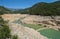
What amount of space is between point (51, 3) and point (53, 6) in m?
3.72

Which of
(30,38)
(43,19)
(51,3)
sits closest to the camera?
(30,38)

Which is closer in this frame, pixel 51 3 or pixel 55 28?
pixel 55 28

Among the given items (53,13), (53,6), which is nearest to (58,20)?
(53,13)

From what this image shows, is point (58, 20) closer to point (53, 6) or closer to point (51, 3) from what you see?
point (53, 6)

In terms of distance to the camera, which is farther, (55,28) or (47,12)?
(47,12)

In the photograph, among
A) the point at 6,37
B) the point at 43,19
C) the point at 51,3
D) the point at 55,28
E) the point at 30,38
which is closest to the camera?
the point at 6,37

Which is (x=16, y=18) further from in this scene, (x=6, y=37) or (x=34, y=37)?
(x=6, y=37)

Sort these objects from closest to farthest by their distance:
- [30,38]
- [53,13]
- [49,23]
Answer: [30,38]
[49,23]
[53,13]

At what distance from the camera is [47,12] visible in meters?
38.0

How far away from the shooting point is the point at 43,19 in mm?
34844

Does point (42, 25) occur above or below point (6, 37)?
below

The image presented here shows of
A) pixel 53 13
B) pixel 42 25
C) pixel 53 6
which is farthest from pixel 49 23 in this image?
pixel 53 6

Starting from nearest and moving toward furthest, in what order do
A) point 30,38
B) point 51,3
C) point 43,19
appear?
point 30,38, point 43,19, point 51,3

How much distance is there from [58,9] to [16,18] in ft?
28.5
